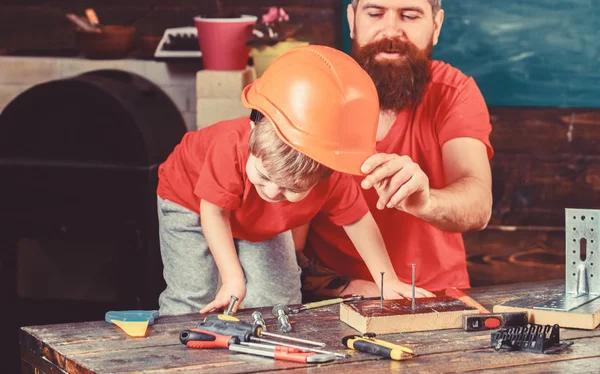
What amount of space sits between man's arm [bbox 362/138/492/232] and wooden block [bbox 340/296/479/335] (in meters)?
0.23

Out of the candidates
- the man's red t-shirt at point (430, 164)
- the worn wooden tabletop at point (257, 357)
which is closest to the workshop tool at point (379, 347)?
the worn wooden tabletop at point (257, 357)

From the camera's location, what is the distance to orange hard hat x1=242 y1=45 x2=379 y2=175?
84.6 inches

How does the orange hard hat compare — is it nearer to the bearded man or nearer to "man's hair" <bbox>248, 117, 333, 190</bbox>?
"man's hair" <bbox>248, 117, 333, 190</bbox>

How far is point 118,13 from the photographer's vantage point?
457 centimetres

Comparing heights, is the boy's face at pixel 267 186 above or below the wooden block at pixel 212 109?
below

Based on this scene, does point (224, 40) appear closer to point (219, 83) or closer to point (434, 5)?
point (219, 83)

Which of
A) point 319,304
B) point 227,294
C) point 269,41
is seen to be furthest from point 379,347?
point 269,41

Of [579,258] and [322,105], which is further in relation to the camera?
[579,258]

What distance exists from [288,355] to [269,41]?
2.40 meters

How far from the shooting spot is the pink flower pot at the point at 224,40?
4004mm

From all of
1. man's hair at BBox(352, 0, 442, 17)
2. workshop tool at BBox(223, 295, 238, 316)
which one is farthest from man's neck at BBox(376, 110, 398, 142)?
workshop tool at BBox(223, 295, 238, 316)

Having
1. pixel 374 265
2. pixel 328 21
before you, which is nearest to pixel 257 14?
pixel 328 21

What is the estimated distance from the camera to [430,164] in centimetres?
311

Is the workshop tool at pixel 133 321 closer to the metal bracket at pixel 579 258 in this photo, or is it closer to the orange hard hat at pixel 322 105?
the orange hard hat at pixel 322 105
